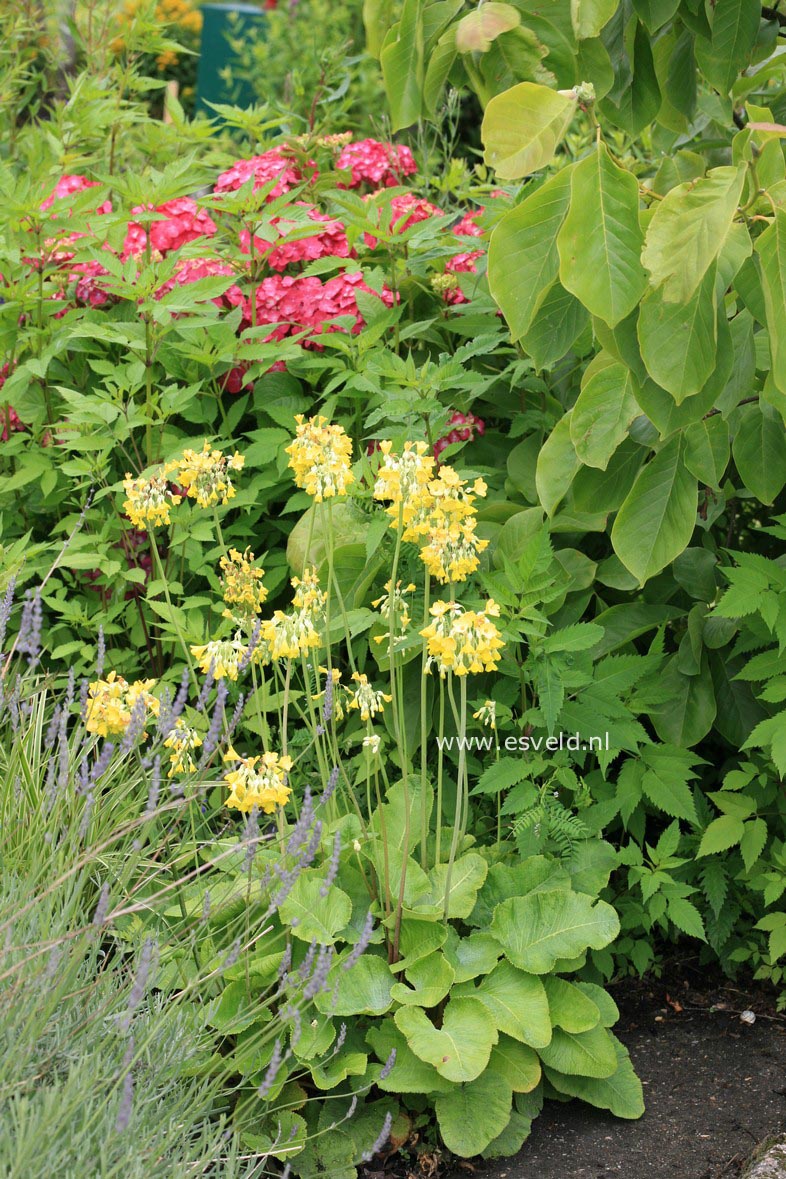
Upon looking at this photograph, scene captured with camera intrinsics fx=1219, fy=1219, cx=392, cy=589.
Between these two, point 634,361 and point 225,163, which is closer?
point 634,361

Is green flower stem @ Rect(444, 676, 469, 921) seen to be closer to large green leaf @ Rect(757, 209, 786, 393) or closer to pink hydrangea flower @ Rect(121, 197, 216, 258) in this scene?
large green leaf @ Rect(757, 209, 786, 393)

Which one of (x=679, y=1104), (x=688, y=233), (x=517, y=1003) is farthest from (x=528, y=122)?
(x=679, y=1104)

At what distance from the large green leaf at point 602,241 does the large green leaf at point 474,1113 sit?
1.31 meters

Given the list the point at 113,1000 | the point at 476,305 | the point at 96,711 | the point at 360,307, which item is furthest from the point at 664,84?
the point at 113,1000

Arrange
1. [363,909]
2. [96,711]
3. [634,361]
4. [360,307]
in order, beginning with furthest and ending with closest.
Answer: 1. [360,307]
2. [363,909]
3. [96,711]
4. [634,361]

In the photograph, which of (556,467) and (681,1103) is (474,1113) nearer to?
(681,1103)

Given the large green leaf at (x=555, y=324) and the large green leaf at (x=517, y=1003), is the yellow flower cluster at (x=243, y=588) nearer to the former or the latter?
the large green leaf at (x=555, y=324)

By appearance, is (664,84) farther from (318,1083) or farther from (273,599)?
(318,1083)

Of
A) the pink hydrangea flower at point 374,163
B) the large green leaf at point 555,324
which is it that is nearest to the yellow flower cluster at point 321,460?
the large green leaf at point 555,324

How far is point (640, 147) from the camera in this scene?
14.1 ft

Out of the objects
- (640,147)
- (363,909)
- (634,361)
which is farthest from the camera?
(640,147)

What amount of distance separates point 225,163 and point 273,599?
1428mm

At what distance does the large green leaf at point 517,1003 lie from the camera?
210 cm

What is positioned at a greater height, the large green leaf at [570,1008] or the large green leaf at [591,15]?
the large green leaf at [591,15]
